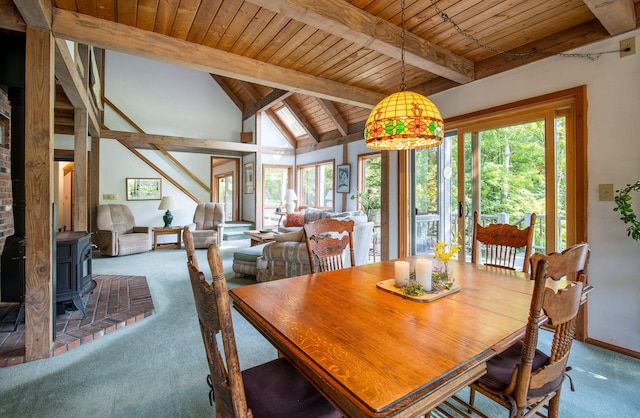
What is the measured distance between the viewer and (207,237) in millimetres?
6598

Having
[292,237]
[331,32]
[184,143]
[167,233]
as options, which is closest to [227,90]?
[184,143]

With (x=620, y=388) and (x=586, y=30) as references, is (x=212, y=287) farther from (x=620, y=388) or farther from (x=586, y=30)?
(x=586, y=30)

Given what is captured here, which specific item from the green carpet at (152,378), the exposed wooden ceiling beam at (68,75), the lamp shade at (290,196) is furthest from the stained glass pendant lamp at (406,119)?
the lamp shade at (290,196)

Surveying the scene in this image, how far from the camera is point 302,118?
7.48 meters

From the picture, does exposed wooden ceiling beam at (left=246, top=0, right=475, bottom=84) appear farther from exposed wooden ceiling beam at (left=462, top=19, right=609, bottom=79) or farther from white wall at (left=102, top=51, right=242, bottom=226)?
white wall at (left=102, top=51, right=242, bottom=226)

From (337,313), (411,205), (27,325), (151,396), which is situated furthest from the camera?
(411,205)

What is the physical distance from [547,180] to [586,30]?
124cm

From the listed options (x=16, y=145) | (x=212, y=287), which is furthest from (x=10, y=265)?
(x=212, y=287)

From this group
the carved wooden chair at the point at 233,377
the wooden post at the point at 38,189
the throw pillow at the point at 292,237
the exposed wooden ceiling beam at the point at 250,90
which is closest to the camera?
the carved wooden chair at the point at 233,377

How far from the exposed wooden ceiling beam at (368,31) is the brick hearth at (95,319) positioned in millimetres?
2806

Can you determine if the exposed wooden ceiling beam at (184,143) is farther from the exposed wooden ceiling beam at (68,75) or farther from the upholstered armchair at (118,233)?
the exposed wooden ceiling beam at (68,75)

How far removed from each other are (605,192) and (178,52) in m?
3.70

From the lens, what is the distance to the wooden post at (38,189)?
7.02 feet

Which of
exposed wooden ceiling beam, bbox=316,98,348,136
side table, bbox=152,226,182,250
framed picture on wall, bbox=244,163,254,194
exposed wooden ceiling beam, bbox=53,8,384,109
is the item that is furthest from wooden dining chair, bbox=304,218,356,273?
framed picture on wall, bbox=244,163,254,194
